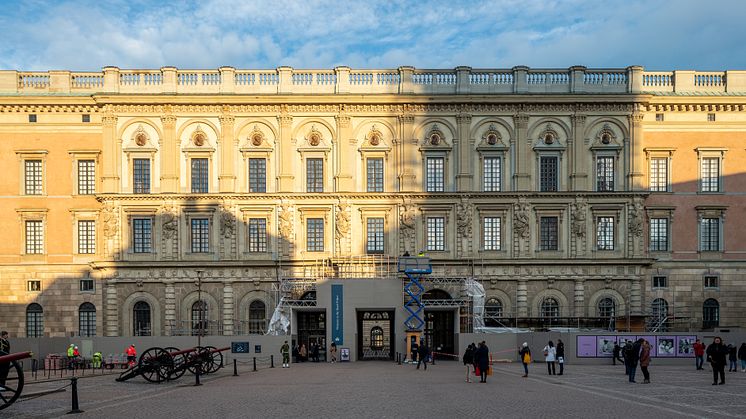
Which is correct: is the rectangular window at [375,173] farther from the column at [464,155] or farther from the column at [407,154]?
the column at [464,155]

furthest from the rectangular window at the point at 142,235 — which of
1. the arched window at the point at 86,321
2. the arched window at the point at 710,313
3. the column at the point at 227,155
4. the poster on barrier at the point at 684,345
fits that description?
the arched window at the point at 710,313

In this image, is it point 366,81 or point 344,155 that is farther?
point 366,81

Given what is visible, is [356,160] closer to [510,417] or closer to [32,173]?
[32,173]

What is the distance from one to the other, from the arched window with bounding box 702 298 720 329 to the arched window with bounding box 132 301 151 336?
38.0m

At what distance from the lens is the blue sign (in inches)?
1869

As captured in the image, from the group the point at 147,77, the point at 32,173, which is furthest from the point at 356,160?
the point at 32,173

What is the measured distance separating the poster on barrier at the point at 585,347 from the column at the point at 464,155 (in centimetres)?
1352

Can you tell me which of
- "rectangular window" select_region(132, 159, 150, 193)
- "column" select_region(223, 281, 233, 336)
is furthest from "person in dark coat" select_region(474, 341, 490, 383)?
"rectangular window" select_region(132, 159, 150, 193)

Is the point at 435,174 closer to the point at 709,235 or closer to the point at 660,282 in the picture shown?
the point at 660,282

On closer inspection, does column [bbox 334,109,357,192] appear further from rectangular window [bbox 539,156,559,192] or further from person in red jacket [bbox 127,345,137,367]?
person in red jacket [bbox 127,345,137,367]

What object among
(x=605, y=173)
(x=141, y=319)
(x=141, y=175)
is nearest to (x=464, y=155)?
(x=605, y=173)

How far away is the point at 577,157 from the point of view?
5166 centimetres

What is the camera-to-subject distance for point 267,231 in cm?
5144

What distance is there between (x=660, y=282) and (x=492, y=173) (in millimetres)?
13805
